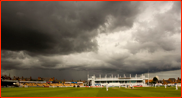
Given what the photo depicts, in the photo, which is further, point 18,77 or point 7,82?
point 18,77

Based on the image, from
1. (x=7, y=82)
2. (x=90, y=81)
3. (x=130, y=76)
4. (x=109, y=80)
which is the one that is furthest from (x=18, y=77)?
(x=130, y=76)

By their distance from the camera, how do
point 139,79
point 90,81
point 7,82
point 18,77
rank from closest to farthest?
point 7,82 < point 139,79 < point 90,81 < point 18,77

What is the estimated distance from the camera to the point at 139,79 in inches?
5433

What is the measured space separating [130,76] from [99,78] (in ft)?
101

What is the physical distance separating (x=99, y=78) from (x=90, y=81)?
12.6m

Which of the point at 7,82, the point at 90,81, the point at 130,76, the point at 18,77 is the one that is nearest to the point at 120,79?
the point at 130,76

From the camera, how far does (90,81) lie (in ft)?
492

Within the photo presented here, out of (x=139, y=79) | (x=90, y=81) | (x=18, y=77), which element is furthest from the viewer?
(x=18, y=77)

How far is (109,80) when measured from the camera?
140 m

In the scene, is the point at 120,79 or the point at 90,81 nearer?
the point at 120,79

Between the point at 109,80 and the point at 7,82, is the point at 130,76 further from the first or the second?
the point at 7,82

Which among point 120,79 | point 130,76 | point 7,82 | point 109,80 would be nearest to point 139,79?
point 130,76

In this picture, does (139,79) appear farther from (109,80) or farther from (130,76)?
(109,80)

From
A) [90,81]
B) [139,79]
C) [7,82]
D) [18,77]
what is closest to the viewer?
[7,82]
